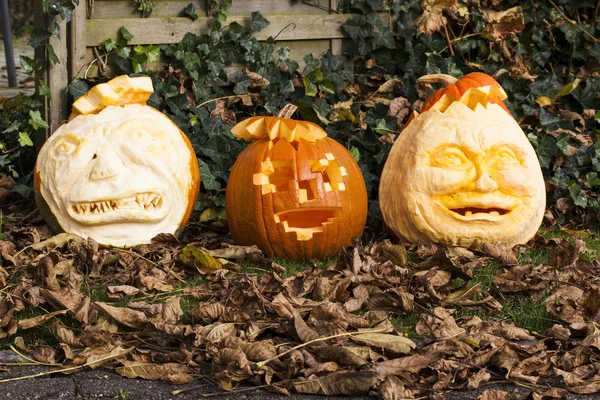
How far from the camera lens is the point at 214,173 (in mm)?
4977

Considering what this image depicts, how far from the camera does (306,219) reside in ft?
14.1

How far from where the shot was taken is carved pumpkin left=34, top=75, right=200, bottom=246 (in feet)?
14.0

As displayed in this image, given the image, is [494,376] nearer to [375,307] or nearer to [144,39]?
[375,307]

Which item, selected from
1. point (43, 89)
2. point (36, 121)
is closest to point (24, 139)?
point (36, 121)

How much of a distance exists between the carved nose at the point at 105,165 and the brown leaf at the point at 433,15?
91.8 inches

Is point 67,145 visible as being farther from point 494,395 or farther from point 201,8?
point 494,395

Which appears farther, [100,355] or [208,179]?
[208,179]

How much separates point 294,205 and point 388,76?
1.85m

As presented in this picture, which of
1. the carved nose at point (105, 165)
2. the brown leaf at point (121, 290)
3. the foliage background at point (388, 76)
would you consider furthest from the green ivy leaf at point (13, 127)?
the brown leaf at point (121, 290)

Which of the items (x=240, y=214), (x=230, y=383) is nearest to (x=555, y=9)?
(x=240, y=214)

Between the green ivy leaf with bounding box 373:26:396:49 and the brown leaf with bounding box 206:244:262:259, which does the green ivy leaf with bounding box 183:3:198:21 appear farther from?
the brown leaf with bounding box 206:244:262:259

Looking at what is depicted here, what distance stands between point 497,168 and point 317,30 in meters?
1.89

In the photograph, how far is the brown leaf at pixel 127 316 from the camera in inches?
127

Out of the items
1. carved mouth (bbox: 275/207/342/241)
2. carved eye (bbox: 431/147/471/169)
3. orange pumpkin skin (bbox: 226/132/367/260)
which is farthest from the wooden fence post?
carved eye (bbox: 431/147/471/169)
